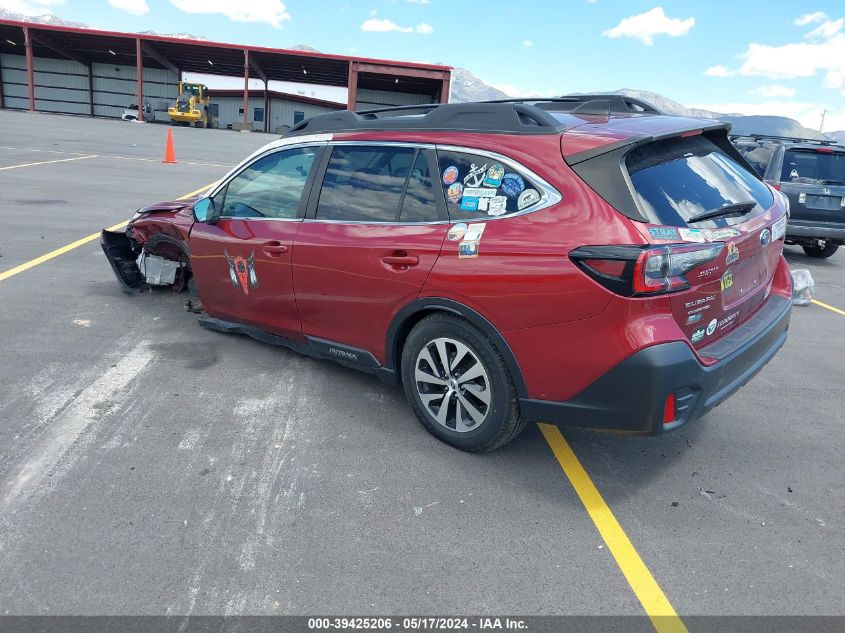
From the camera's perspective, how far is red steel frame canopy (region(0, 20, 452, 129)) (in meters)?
43.7

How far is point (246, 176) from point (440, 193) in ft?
6.13

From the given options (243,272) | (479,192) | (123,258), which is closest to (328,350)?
(243,272)

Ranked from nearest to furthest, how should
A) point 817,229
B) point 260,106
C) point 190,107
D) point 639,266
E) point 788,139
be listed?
point 639,266
point 817,229
point 788,139
point 190,107
point 260,106

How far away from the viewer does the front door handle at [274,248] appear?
426 centimetres

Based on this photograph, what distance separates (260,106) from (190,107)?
13974 millimetres

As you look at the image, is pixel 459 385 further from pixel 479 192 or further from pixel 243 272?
pixel 243 272

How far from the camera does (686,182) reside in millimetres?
3264

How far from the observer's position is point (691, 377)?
2.94m

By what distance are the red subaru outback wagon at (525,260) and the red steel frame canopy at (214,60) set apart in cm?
4096

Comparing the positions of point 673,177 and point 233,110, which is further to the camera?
point 233,110

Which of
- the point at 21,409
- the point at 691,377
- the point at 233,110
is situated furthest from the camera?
the point at 233,110

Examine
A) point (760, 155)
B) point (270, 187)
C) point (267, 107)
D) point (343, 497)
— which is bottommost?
point (343, 497)

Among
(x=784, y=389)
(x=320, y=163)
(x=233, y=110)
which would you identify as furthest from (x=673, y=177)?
(x=233, y=110)

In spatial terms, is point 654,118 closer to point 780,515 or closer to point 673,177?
point 673,177
